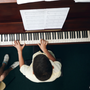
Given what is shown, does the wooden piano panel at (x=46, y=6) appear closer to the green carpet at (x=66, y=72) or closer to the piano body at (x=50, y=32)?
the piano body at (x=50, y=32)

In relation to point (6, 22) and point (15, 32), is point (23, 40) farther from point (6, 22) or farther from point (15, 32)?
point (6, 22)

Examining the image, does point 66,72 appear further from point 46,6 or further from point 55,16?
point 46,6

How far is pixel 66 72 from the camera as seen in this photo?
2471 millimetres

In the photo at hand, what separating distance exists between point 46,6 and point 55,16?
0.22 m

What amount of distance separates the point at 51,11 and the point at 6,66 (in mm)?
1968

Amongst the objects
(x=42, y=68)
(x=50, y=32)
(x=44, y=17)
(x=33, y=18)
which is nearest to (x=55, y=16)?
(x=44, y=17)

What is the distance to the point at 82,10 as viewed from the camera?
1.41 m

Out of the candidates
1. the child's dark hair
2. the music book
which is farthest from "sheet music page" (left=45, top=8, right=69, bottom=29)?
the child's dark hair

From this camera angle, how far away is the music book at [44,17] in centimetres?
112

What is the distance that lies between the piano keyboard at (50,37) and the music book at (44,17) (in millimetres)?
295

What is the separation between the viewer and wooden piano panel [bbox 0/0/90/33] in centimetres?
106

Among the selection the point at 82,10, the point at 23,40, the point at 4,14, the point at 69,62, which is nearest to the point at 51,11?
the point at 82,10

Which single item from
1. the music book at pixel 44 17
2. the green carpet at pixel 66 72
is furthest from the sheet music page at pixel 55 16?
the green carpet at pixel 66 72

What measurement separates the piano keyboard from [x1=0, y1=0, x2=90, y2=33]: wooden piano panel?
97 mm
